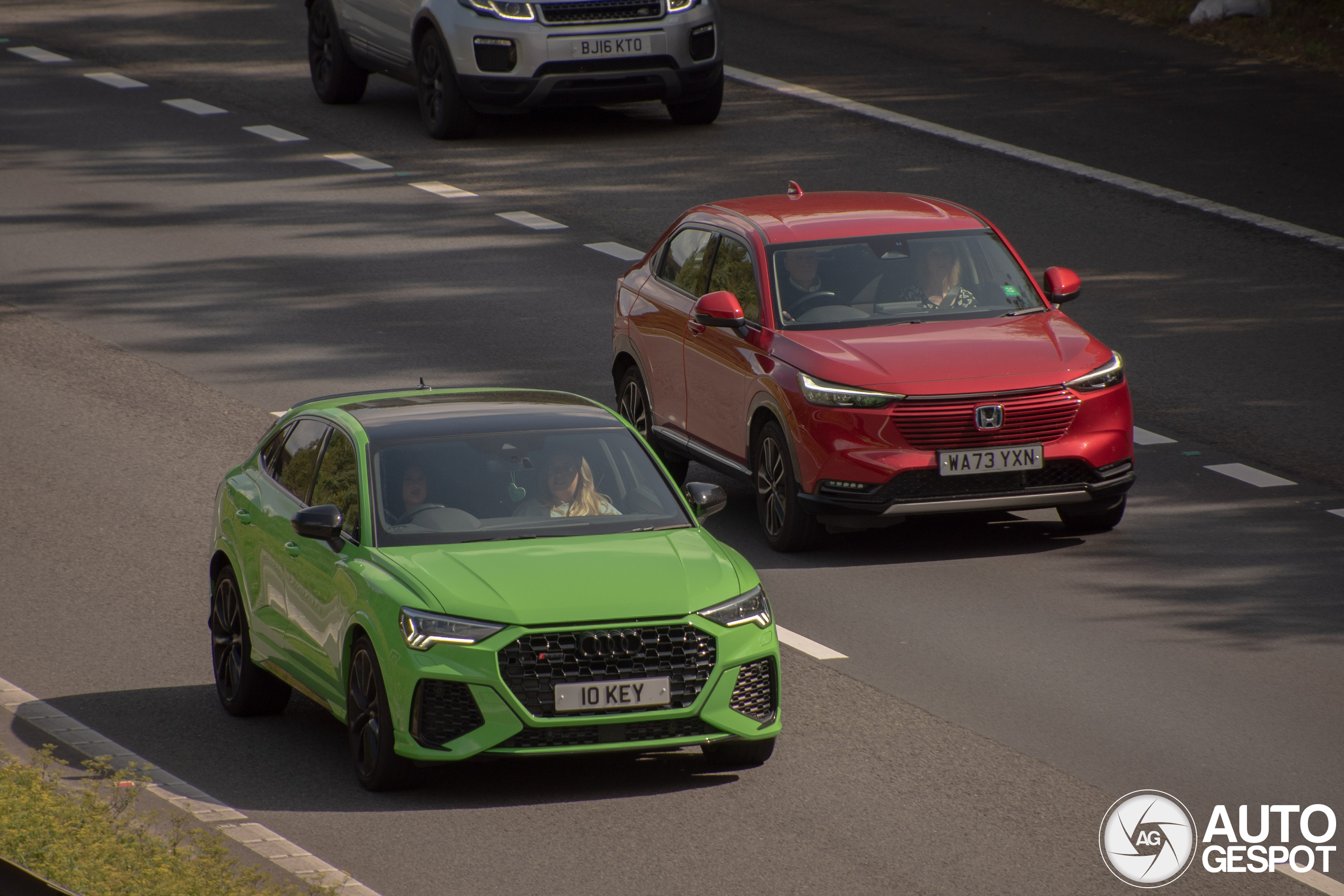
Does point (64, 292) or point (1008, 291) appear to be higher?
point (1008, 291)

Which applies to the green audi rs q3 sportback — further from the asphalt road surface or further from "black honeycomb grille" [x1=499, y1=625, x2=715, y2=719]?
the asphalt road surface

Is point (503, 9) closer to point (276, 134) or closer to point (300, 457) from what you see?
point (276, 134)

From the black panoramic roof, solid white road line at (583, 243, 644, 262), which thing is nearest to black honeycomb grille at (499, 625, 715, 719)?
the black panoramic roof

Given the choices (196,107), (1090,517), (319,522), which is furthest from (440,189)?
(319,522)

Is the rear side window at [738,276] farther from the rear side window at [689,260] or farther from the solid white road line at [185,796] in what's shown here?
the solid white road line at [185,796]

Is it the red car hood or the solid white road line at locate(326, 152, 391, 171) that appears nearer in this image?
the red car hood

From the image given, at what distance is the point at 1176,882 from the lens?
320 inches

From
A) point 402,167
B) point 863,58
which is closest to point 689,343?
point 402,167

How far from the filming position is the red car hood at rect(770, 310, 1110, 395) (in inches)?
491

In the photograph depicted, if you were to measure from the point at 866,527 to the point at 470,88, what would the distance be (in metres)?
12.4

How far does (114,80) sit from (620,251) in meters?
10.5

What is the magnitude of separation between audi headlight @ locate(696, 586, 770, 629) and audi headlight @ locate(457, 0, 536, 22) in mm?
15289

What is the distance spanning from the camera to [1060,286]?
13.6m

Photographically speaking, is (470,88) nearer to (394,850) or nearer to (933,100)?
(933,100)
